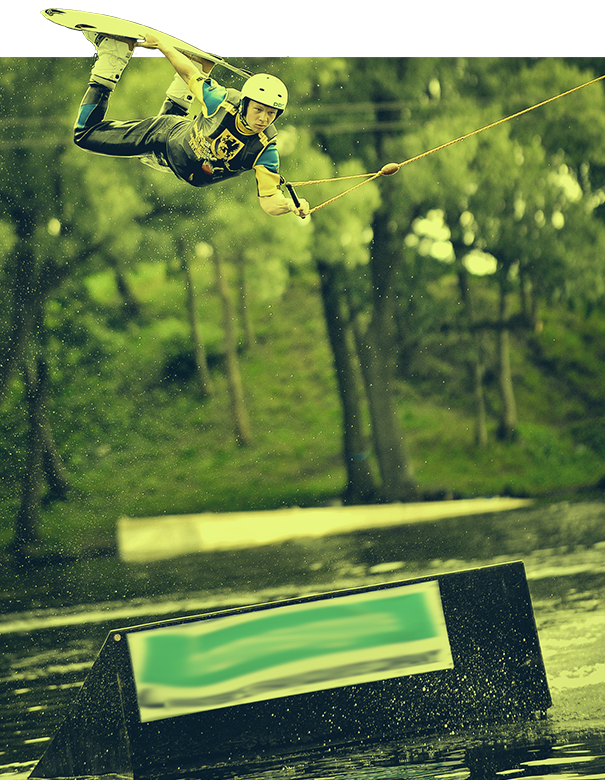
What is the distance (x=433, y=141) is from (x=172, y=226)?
1508 millimetres

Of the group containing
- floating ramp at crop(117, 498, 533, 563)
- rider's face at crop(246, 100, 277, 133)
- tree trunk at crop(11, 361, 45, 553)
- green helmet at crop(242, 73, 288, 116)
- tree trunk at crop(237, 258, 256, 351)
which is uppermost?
tree trunk at crop(237, 258, 256, 351)

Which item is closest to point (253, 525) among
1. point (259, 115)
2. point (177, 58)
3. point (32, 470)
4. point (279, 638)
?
point (32, 470)

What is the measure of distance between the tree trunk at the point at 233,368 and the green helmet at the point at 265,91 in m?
1.55

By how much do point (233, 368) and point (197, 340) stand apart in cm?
24

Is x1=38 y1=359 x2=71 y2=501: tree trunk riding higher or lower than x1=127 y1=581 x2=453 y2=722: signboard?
higher

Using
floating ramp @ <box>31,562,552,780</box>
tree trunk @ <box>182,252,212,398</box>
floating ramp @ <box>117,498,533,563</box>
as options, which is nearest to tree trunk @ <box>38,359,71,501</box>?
floating ramp @ <box>117,498,533,563</box>

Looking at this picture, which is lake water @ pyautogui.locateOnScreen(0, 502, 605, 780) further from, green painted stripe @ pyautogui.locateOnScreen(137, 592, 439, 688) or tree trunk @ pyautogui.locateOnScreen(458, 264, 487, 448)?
tree trunk @ pyautogui.locateOnScreen(458, 264, 487, 448)

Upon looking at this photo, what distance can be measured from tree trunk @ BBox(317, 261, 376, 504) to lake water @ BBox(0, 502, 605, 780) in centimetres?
29

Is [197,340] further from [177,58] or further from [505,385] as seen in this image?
[505,385]

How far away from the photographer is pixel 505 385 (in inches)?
169

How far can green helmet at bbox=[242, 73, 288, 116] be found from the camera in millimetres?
2301

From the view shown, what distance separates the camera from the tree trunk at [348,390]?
3.95 meters

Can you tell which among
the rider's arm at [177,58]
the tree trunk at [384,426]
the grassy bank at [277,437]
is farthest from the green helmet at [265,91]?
the tree trunk at [384,426]

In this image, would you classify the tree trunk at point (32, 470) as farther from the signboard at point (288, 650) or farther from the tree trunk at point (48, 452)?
the signboard at point (288, 650)
